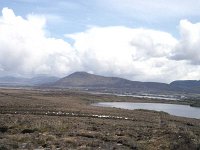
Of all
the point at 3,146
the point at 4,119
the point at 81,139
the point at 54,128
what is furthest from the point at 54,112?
the point at 3,146

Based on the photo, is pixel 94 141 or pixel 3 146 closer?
pixel 3 146

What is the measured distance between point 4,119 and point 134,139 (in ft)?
61.3

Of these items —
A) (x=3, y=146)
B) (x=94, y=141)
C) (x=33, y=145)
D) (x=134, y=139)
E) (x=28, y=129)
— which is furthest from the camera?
(x=28, y=129)

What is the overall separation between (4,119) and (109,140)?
56.1 ft

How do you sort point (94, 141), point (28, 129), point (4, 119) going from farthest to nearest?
point (4, 119), point (28, 129), point (94, 141)

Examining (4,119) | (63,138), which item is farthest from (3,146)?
(4,119)

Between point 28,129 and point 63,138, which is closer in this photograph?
point 63,138

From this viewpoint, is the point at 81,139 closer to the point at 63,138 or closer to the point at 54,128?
the point at 63,138

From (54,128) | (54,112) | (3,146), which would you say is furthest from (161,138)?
(54,112)

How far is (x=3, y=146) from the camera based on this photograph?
112ft

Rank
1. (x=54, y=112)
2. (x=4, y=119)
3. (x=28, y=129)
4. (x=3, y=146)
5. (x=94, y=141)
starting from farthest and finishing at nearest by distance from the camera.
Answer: (x=54, y=112)
(x=4, y=119)
(x=28, y=129)
(x=94, y=141)
(x=3, y=146)

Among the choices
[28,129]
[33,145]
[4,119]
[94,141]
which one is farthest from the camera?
[4,119]

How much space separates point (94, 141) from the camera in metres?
39.5

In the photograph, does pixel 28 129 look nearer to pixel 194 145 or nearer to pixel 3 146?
pixel 3 146
